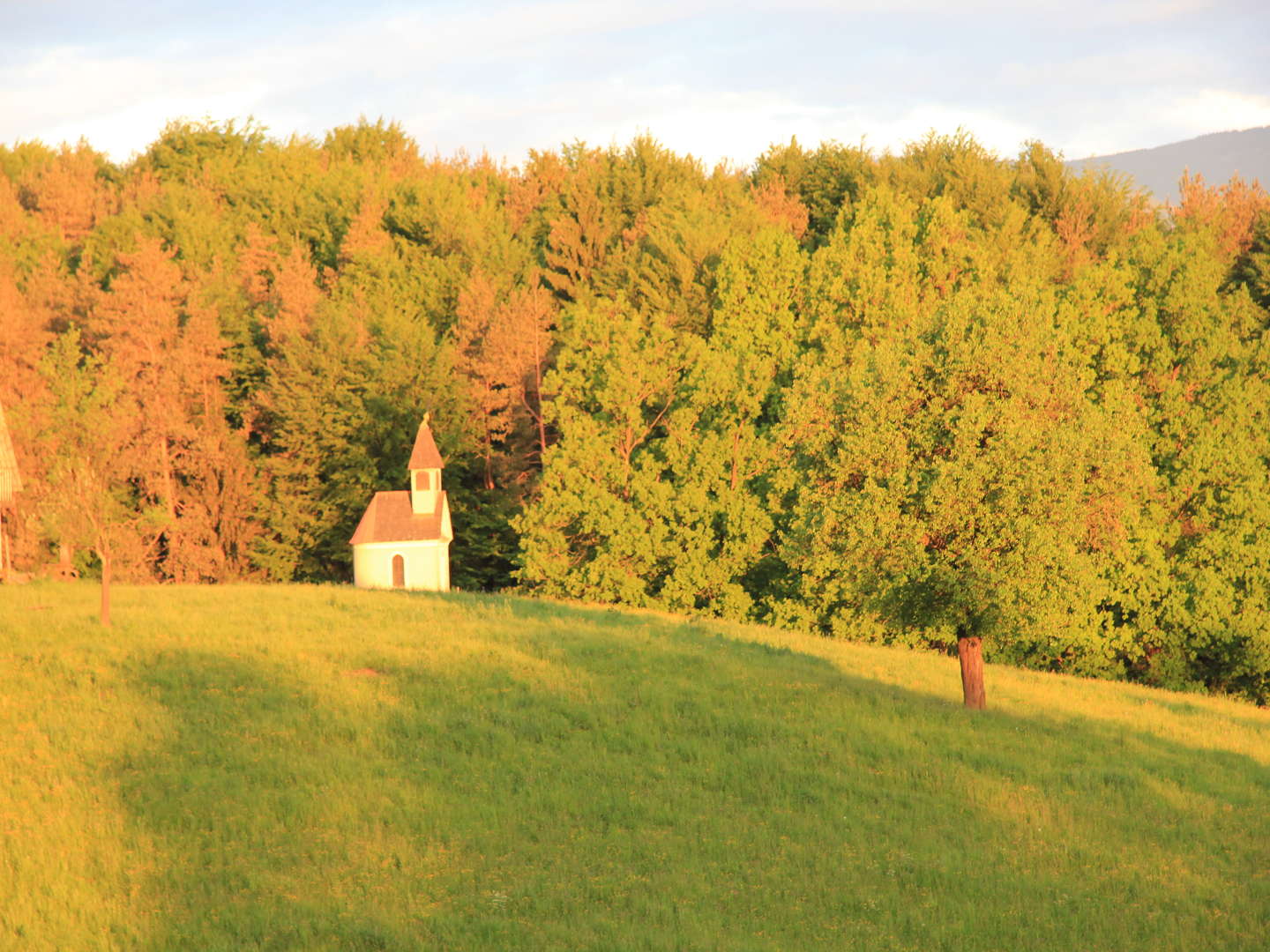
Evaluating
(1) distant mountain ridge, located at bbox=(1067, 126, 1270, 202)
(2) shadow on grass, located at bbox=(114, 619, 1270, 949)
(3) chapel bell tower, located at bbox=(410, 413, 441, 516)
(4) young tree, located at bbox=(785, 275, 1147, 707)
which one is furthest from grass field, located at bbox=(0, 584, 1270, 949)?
(1) distant mountain ridge, located at bbox=(1067, 126, 1270, 202)

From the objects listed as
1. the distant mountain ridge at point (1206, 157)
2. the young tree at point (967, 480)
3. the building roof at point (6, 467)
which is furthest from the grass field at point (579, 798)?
the distant mountain ridge at point (1206, 157)

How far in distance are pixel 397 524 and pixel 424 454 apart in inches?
126

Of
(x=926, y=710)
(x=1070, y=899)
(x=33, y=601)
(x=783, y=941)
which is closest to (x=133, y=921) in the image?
(x=783, y=941)

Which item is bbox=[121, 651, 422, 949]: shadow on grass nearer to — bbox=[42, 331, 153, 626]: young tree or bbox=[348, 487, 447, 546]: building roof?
bbox=[348, 487, 447, 546]: building roof

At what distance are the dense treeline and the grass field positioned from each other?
3683 millimetres

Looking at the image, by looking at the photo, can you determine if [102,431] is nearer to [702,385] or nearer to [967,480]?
[702,385]

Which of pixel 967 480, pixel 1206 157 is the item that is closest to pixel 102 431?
pixel 967 480

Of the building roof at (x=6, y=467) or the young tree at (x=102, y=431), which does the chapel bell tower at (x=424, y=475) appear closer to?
the young tree at (x=102, y=431)

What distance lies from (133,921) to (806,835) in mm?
10290

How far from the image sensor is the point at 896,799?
2175 cm

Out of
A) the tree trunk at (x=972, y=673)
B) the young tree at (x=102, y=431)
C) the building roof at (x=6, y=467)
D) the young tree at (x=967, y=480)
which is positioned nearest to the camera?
the young tree at (x=967, y=480)

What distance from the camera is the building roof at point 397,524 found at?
166 ft

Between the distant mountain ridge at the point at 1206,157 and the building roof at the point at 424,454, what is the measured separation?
128 meters

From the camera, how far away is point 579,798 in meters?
21.0
